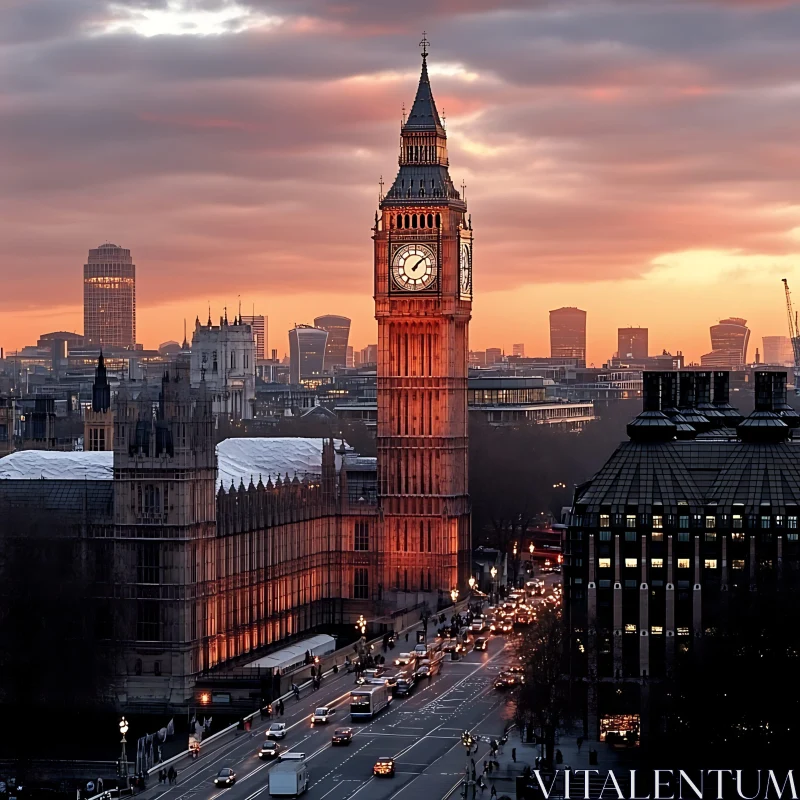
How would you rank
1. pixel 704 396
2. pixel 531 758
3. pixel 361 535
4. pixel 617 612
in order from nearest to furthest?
pixel 531 758
pixel 617 612
pixel 361 535
pixel 704 396

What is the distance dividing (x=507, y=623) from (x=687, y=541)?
3451 cm

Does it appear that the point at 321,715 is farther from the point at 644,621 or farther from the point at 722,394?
the point at 722,394

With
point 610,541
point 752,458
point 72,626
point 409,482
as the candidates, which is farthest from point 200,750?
point 409,482

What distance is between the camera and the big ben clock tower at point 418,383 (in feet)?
613

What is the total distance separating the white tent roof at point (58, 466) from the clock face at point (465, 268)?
34.3 m

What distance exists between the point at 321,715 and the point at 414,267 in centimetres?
5484

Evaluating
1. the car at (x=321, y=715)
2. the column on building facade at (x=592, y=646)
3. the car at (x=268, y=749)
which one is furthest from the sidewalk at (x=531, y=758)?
the car at (x=268, y=749)

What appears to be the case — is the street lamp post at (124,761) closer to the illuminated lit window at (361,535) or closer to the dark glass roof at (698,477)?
the dark glass roof at (698,477)

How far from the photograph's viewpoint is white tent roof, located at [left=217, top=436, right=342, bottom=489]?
174875 millimetres

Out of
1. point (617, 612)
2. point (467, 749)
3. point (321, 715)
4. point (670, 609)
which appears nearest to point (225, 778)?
point (467, 749)

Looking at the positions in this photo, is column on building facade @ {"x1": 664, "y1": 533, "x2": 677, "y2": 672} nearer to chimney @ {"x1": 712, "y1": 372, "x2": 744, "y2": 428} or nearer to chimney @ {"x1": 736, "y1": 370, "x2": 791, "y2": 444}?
chimney @ {"x1": 736, "y1": 370, "x2": 791, "y2": 444}

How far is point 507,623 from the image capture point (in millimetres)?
175125

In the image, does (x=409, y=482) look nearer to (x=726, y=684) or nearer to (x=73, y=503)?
(x=73, y=503)

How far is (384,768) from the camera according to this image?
12356 centimetres
